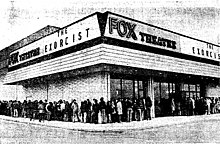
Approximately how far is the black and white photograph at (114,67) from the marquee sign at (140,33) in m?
0.05

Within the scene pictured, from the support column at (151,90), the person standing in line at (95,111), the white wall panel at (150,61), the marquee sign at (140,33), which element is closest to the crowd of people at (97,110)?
the person standing in line at (95,111)

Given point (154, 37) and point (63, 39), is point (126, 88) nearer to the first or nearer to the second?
point (154, 37)

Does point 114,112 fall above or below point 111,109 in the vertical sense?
below

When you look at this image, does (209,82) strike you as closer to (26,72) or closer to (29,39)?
(26,72)

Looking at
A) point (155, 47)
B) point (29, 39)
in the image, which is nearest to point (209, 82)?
point (155, 47)

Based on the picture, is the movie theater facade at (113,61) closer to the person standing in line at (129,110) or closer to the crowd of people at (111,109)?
the crowd of people at (111,109)

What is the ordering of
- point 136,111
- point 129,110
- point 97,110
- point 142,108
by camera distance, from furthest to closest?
point 142,108 < point 136,111 < point 129,110 < point 97,110

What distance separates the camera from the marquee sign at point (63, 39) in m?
14.9

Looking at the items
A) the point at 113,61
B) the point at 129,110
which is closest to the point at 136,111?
the point at 129,110

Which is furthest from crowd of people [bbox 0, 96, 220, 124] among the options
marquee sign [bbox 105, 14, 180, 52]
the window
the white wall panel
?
marquee sign [bbox 105, 14, 180, 52]

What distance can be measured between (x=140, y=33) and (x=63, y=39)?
4593 mm

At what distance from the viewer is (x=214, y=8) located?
10898 mm

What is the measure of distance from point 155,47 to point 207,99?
19.1ft

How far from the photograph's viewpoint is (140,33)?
1627 centimetres
